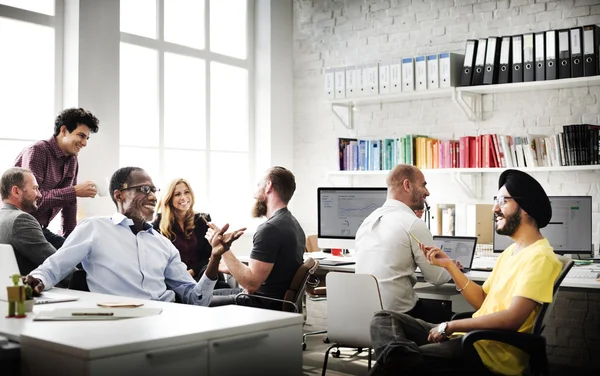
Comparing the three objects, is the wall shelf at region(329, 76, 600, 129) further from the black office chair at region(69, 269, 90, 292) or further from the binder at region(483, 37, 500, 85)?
the black office chair at region(69, 269, 90, 292)

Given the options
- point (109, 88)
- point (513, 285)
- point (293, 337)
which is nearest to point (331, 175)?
point (109, 88)

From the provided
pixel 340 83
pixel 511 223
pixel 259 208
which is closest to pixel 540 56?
pixel 340 83

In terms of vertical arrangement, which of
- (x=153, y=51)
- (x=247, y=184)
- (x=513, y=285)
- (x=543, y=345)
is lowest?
(x=543, y=345)

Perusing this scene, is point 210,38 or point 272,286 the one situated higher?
point 210,38

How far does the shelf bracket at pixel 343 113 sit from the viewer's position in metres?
6.69

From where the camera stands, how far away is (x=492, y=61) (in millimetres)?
5586

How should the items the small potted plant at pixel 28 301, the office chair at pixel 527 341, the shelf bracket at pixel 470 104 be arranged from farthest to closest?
1. the shelf bracket at pixel 470 104
2. the office chair at pixel 527 341
3. the small potted plant at pixel 28 301

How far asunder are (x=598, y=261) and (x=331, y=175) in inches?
108

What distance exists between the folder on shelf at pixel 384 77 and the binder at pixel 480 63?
0.78 metres

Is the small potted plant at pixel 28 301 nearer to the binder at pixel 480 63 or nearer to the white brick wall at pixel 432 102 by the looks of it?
the white brick wall at pixel 432 102

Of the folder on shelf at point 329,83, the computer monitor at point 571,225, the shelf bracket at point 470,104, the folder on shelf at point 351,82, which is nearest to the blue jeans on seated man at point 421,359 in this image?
the computer monitor at point 571,225

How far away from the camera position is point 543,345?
2506mm

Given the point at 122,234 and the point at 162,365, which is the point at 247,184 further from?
the point at 162,365

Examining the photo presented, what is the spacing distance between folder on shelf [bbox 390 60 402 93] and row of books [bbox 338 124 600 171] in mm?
419
